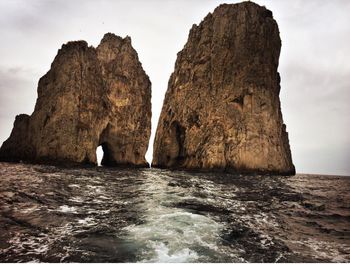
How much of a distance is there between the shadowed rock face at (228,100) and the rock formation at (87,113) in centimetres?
686

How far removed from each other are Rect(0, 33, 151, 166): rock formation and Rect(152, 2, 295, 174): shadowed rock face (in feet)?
22.5

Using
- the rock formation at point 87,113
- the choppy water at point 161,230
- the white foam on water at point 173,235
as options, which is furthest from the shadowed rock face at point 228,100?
the white foam on water at point 173,235

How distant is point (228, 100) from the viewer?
5066 cm

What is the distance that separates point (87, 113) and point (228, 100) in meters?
22.1

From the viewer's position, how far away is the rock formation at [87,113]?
42.6 meters

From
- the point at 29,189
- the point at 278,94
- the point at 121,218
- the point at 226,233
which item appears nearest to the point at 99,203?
the point at 121,218

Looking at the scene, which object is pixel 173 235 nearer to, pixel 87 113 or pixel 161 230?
pixel 161 230

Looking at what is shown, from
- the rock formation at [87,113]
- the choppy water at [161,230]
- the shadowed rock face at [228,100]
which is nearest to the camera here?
the choppy water at [161,230]

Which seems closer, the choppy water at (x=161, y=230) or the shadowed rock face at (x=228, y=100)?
the choppy water at (x=161, y=230)

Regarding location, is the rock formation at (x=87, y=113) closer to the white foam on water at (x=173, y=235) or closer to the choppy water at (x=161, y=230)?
the choppy water at (x=161, y=230)

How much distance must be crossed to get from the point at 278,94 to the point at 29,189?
4990 cm

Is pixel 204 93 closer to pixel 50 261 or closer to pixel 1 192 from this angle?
pixel 1 192

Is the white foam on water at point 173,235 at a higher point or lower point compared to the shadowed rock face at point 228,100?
lower

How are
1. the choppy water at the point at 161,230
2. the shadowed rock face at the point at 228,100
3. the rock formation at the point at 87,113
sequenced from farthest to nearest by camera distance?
the shadowed rock face at the point at 228,100, the rock formation at the point at 87,113, the choppy water at the point at 161,230
